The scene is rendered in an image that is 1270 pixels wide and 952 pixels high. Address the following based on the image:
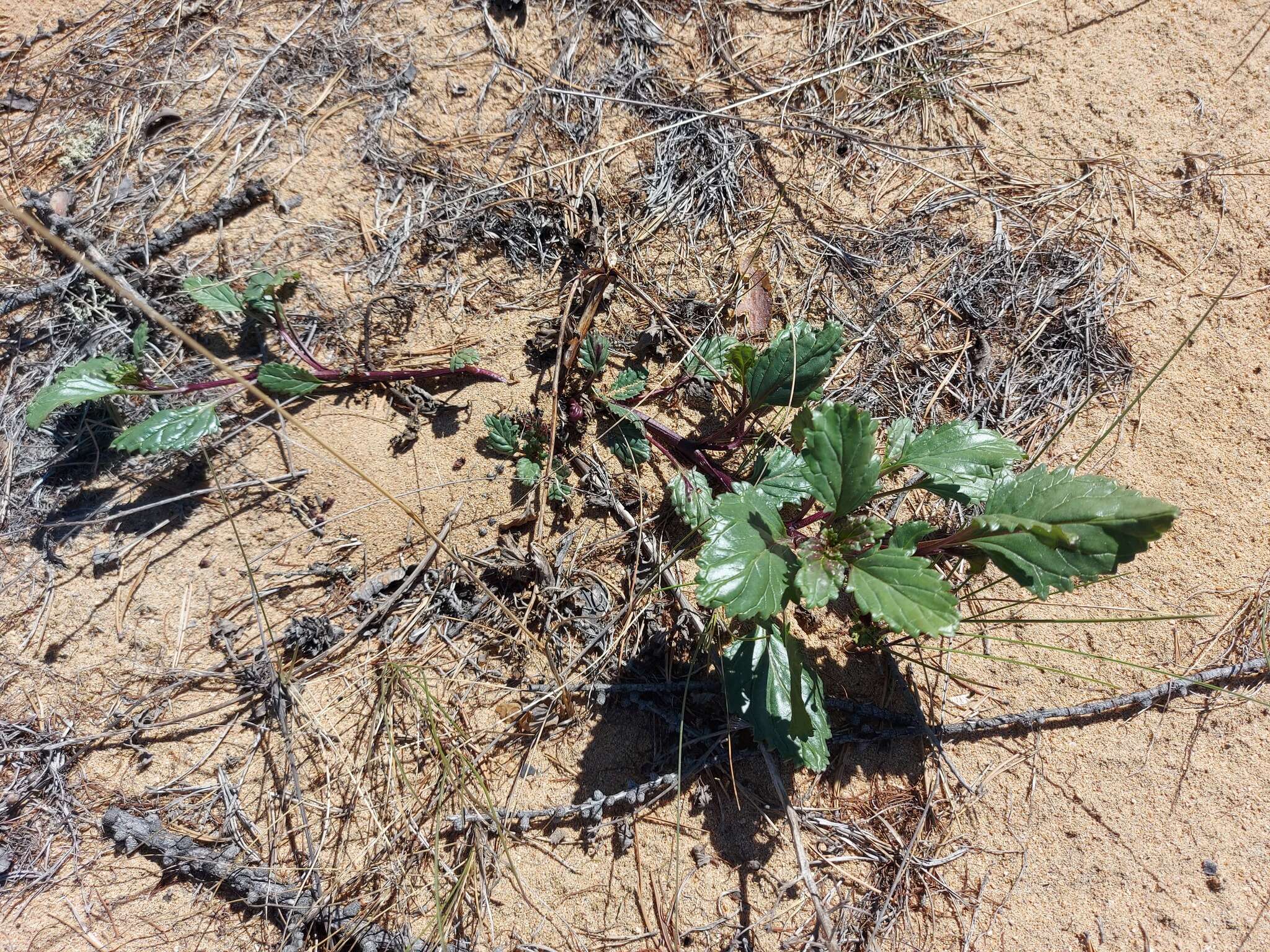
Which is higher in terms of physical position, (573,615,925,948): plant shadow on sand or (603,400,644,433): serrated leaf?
(603,400,644,433): serrated leaf

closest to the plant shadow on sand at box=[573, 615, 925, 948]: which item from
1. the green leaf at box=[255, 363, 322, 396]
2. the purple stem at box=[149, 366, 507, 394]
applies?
the purple stem at box=[149, 366, 507, 394]

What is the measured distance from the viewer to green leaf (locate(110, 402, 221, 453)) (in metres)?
2.19

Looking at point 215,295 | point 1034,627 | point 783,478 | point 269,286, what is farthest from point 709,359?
point 215,295

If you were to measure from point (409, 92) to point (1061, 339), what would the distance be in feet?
8.03

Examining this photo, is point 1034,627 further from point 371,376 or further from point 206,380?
point 206,380

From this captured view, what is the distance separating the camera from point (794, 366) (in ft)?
6.94

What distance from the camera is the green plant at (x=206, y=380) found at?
221cm

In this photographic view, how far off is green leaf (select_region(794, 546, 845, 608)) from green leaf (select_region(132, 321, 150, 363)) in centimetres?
219

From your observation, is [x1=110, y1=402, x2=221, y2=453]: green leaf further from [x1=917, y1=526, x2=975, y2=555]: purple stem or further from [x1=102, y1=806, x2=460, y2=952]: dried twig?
[x1=917, y1=526, x2=975, y2=555]: purple stem

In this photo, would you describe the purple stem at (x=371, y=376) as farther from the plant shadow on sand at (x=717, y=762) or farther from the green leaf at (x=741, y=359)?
the plant shadow on sand at (x=717, y=762)

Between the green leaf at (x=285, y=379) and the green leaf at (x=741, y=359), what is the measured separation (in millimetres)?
1341

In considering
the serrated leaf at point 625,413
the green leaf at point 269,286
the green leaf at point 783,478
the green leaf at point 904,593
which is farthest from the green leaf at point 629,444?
the green leaf at point 269,286

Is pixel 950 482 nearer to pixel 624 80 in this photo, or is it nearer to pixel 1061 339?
pixel 1061 339

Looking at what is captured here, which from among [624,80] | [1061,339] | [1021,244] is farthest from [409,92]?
[1061,339]
